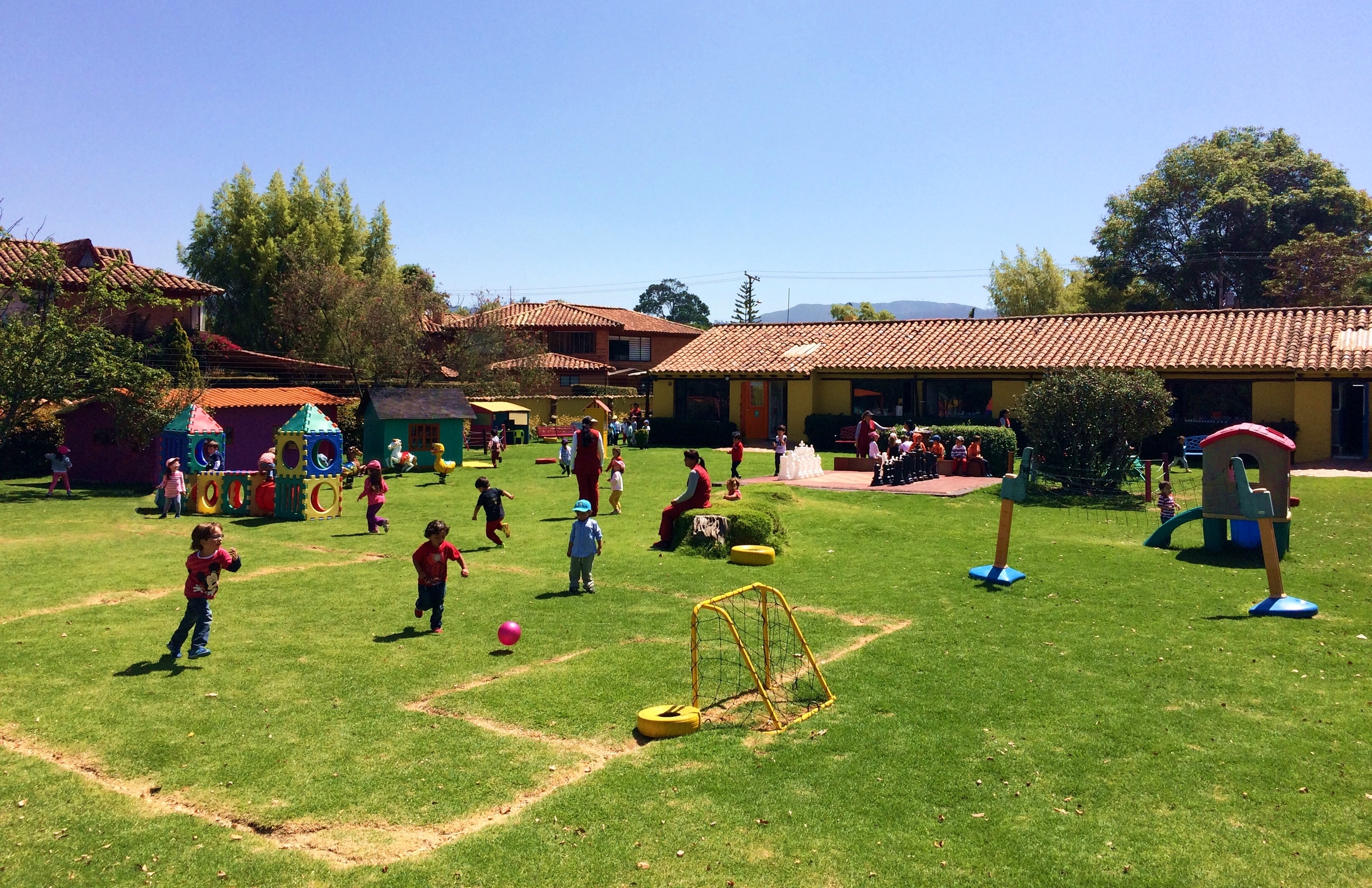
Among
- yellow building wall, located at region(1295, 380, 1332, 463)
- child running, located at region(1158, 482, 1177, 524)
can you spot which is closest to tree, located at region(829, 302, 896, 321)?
yellow building wall, located at region(1295, 380, 1332, 463)

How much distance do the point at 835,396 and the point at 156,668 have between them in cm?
3237

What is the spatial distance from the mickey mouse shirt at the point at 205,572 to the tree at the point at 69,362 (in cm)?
2007

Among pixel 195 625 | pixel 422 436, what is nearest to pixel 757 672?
pixel 195 625

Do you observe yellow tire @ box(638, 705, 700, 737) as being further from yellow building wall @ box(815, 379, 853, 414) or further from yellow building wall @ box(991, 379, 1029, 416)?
yellow building wall @ box(815, 379, 853, 414)

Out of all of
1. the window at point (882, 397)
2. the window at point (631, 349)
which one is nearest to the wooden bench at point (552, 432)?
the window at point (882, 397)

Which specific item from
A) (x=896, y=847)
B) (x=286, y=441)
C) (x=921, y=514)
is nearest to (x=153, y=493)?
(x=286, y=441)

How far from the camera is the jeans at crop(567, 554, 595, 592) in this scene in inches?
544

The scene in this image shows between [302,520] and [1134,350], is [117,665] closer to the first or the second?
[302,520]

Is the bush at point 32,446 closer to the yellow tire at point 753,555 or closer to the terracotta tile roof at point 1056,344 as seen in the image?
the terracotta tile roof at point 1056,344

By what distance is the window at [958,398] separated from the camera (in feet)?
120

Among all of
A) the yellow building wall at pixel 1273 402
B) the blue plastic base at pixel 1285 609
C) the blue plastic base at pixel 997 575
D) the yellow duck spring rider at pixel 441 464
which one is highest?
the yellow building wall at pixel 1273 402

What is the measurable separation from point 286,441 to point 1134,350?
2795cm

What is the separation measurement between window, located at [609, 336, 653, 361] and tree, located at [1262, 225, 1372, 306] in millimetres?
41135

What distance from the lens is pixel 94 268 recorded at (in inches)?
1300
